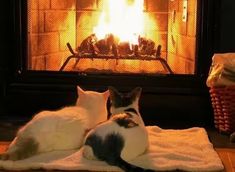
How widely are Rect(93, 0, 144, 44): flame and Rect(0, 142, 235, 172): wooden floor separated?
0.77m

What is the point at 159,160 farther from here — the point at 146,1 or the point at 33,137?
the point at 146,1

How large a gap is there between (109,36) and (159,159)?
0.93m

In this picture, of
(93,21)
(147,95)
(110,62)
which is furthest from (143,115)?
(93,21)

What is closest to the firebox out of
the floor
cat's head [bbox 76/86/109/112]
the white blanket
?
the floor

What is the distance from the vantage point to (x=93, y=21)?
8.66ft

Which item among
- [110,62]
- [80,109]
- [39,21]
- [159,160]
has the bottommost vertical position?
[159,160]

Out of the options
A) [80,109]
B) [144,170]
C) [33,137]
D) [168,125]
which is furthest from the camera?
[168,125]

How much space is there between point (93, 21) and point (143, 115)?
0.52 meters

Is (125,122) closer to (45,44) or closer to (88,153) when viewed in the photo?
(88,153)

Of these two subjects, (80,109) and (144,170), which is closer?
(144,170)

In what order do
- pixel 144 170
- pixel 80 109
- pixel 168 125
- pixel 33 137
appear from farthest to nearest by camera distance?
pixel 168 125 < pixel 80 109 < pixel 33 137 < pixel 144 170

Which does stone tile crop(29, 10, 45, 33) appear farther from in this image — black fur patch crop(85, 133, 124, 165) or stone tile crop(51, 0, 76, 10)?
black fur patch crop(85, 133, 124, 165)

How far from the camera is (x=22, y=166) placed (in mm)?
1769

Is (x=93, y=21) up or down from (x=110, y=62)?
up
